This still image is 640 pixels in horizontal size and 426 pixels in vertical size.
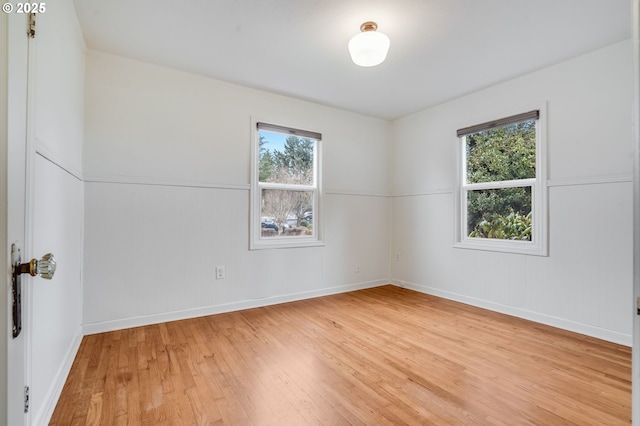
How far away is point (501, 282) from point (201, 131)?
12.1 feet

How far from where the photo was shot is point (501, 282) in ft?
11.2

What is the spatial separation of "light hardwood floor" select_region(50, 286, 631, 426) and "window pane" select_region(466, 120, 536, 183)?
5.22 ft

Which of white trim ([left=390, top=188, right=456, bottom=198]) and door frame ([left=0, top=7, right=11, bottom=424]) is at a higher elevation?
white trim ([left=390, top=188, right=456, bottom=198])

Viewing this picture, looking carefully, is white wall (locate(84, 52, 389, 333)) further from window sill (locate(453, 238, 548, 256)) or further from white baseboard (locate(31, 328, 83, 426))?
window sill (locate(453, 238, 548, 256))

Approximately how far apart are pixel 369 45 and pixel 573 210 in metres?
2.42

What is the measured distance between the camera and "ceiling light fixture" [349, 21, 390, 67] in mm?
2283

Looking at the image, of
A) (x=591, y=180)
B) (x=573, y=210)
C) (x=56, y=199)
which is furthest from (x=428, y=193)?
(x=56, y=199)

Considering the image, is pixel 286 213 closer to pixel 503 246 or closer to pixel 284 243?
pixel 284 243

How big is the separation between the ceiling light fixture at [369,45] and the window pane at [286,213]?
193 cm

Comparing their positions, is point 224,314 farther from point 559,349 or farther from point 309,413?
point 559,349

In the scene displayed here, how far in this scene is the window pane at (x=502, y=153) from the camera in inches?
128

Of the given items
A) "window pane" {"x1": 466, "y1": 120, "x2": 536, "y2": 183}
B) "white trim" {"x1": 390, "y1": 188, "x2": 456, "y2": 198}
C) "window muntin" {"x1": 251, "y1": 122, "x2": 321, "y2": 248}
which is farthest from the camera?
"white trim" {"x1": 390, "y1": 188, "x2": 456, "y2": 198}

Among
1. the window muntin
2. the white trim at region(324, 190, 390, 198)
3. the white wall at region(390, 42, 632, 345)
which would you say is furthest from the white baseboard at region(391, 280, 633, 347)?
the window muntin

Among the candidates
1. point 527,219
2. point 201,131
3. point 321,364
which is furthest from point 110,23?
point 527,219
